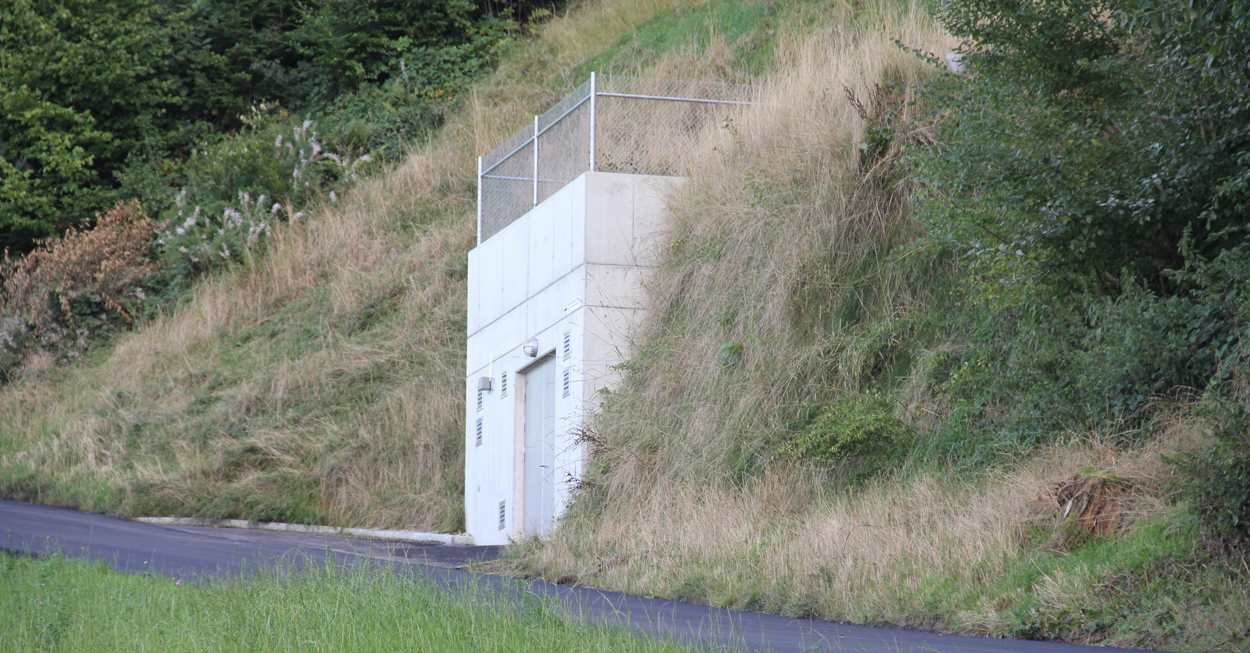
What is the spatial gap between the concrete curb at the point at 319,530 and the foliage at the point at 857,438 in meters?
7.03

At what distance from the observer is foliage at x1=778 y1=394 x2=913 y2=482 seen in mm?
11539

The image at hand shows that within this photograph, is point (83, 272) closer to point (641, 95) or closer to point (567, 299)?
point (567, 299)

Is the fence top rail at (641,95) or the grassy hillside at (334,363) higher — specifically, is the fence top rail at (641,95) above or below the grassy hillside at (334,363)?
above

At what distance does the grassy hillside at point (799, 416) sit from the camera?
8.62 m

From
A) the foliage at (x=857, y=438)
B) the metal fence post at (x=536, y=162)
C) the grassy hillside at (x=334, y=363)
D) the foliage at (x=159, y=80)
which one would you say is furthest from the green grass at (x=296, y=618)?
the foliage at (x=159, y=80)

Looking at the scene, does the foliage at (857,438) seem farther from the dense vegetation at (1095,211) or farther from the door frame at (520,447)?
the door frame at (520,447)

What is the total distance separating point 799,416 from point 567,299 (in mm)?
3853

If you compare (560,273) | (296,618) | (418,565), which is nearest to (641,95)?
(560,273)

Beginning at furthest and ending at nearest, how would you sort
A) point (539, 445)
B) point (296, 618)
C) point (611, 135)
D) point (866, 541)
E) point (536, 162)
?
point (536, 162) → point (539, 445) → point (611, 135) → point (866, 541) → point (296, 618)

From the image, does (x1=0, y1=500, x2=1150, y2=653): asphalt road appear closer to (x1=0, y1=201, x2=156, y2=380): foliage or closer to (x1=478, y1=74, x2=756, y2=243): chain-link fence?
(x1=478, y1=74, x2=756, y2=243): chain-link fence

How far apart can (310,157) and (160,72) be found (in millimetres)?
8606

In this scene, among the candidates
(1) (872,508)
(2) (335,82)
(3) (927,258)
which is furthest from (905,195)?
(2) (335,82)

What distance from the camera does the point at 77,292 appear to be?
3084 centimetres

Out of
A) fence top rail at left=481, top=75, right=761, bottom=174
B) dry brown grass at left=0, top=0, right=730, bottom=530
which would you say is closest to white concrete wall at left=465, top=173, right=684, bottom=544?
fence top rail at left=481, top=75, right=761, bottom=174
